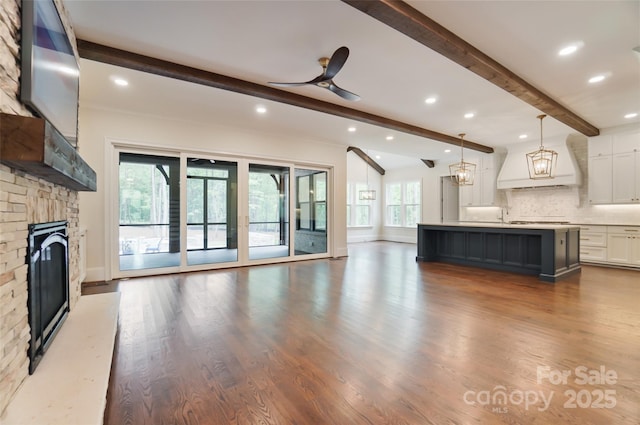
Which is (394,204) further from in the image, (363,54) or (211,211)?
(363,54)

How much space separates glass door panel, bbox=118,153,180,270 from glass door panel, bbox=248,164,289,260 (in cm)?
150

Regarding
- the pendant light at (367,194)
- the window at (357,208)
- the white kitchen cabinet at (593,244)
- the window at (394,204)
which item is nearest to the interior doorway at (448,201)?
the window at (394,204)

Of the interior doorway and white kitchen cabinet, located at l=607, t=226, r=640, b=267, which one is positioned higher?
the interior doorway

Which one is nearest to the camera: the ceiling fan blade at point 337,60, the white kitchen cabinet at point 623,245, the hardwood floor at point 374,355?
the hardwood floor at point 374,355

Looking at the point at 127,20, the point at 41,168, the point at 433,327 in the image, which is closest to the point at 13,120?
the point at 41,168

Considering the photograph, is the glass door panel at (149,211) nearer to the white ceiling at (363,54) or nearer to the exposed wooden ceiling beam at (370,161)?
the white ceiling at (363,54)

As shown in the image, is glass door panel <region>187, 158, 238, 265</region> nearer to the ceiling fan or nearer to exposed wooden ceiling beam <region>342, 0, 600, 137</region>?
the ceiling fan

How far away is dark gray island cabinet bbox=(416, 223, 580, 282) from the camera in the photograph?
16.7 feet

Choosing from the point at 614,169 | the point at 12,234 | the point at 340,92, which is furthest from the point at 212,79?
the point at 614,169

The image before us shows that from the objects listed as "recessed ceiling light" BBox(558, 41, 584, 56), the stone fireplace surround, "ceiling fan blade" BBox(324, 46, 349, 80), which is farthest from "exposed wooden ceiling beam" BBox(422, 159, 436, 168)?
the stone fireplace surround

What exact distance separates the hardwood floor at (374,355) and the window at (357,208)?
7.50 metres

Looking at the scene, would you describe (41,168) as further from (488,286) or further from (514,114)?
(514,114)

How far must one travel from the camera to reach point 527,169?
774cm

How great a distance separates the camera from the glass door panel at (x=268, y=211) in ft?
21.7
